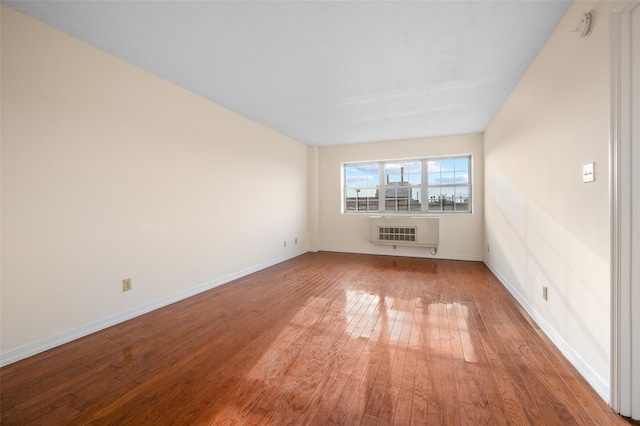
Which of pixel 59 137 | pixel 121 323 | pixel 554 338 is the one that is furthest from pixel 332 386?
pixel 59 137

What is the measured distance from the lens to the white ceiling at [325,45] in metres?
1.82

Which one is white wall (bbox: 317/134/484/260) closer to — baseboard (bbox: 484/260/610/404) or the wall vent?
the wall vent

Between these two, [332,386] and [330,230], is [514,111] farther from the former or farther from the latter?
Result: [330,230]

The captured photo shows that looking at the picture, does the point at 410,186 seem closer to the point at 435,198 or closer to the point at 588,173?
the point at 435,198

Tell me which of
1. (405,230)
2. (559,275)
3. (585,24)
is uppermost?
(585,24)

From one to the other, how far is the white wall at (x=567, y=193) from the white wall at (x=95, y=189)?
359 centimetres

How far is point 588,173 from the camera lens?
63.6 inches

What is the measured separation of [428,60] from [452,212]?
3547 mm

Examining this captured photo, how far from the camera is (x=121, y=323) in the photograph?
2439 mm

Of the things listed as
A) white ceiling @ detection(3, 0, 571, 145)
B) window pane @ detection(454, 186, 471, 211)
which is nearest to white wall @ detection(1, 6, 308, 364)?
white ceiling @ detection(3, 0, 571, 145)

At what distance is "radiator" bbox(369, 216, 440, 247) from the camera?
200 inches

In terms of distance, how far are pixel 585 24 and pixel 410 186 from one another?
4.08 m

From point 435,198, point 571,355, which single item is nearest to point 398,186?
point 435,198

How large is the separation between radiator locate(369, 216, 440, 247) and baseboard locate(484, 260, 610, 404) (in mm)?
2275
